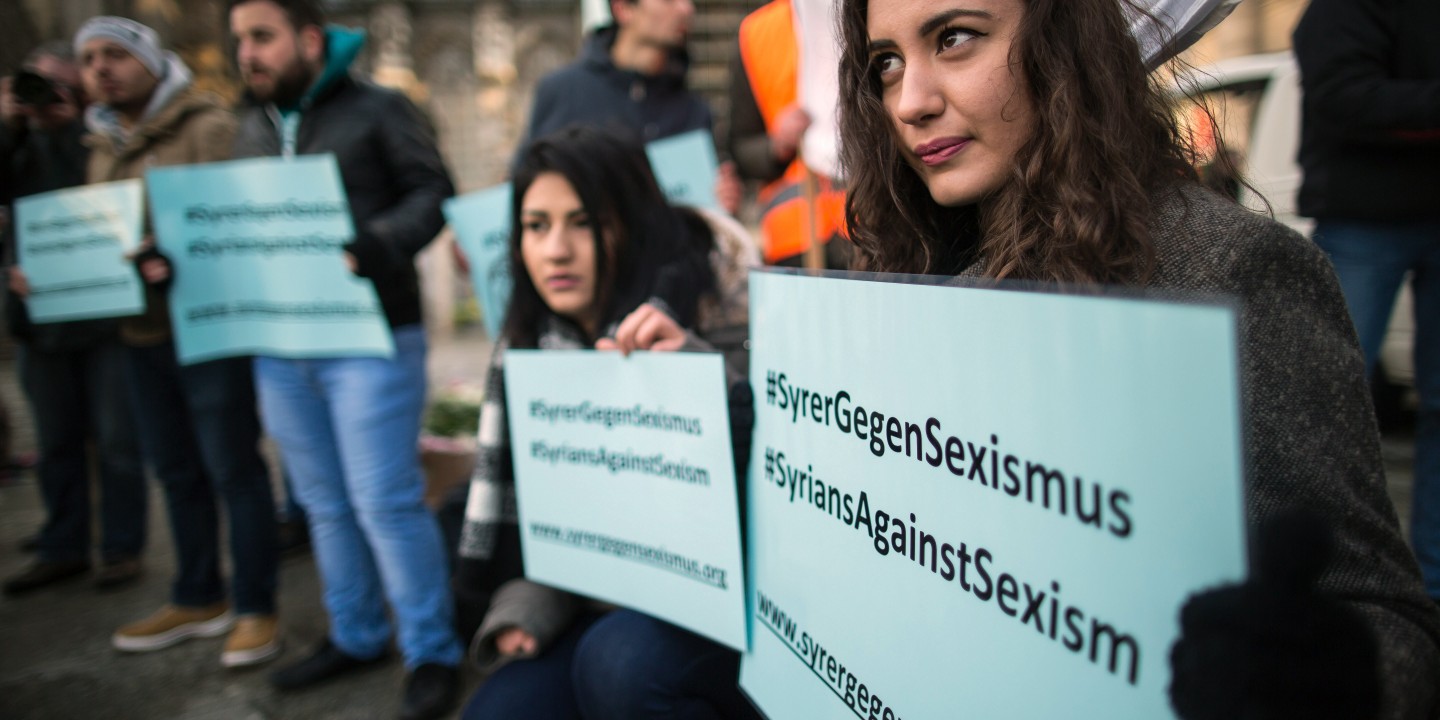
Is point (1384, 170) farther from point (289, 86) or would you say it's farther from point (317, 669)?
point (317, 669)

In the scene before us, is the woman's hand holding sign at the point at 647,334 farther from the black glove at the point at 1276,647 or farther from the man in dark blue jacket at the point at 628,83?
the man in dark blue jacket at the point at 628,83

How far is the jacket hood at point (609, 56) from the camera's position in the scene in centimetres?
355

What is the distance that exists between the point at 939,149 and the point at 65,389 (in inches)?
159

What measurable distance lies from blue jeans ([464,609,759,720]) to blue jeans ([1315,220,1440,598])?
6.44ft

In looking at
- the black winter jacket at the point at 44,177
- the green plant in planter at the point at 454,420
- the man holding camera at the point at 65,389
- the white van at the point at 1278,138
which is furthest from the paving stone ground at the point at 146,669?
the black winter jacket at the point at 44,177

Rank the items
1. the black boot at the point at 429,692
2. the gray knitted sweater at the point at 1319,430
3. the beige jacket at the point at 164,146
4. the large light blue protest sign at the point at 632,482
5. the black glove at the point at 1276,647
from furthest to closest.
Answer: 1. the beige jacket at the point at 164,146
2. the black boot at the point at 429,692
3. the large light blue protest sign at the point at 632,482
4. the gray knitted sweater at the point at 1319,430
5. the black glove at the point at 1276,647

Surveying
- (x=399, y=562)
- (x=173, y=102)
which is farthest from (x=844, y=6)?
(x=173, y=102)

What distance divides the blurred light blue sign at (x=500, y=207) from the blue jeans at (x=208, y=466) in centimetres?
86

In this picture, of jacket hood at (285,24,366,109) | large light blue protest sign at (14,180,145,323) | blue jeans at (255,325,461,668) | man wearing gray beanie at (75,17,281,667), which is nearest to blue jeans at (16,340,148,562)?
large light blue protest sign at (14,180,145,323)

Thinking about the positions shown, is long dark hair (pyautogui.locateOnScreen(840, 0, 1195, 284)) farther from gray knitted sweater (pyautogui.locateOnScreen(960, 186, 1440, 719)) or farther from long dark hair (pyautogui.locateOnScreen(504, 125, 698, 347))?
long dark hair (pyautogui.locateOnScreen(504, 125, 698, 347))

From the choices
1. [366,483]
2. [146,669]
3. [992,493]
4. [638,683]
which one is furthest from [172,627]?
[992,493]

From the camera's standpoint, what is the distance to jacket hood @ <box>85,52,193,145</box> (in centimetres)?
302

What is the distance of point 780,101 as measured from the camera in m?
3.09

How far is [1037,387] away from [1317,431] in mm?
327
